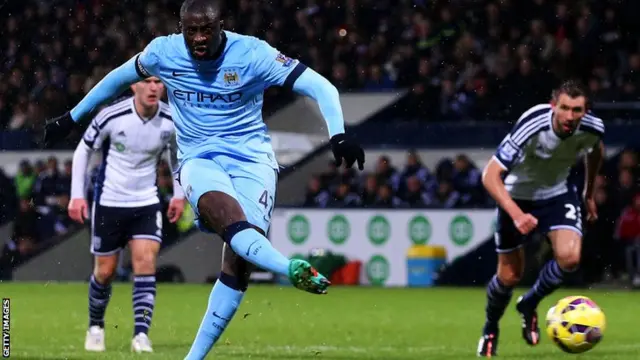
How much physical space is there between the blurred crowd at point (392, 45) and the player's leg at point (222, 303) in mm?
13762

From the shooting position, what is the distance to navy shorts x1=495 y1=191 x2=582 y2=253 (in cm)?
1065

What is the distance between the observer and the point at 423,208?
2078 cm

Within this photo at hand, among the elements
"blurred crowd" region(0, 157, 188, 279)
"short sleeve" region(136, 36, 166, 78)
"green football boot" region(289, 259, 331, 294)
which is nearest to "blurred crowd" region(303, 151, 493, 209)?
"blurred crowd" region(0, 157, 188, 279)

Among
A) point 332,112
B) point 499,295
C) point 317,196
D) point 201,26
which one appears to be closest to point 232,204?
point 332,112

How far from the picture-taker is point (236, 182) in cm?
779

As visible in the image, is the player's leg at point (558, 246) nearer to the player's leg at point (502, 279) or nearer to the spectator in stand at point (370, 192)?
the player's leg at point (502, 279)

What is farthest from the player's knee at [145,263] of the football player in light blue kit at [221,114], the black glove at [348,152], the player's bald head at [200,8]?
the black glove at [348,152]

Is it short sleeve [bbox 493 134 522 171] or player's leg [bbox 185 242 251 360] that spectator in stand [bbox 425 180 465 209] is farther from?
player's leg [bbox 185 242 251 360]

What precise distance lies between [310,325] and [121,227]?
10.8 feet

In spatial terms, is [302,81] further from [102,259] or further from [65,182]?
[65,182]

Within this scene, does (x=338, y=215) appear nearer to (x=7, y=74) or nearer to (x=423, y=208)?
(x=423, y=208)

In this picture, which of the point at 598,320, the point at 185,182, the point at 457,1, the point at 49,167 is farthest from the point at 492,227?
the point at 185,182

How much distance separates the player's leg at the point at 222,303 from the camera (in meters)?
7.76

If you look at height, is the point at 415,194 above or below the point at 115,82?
below
